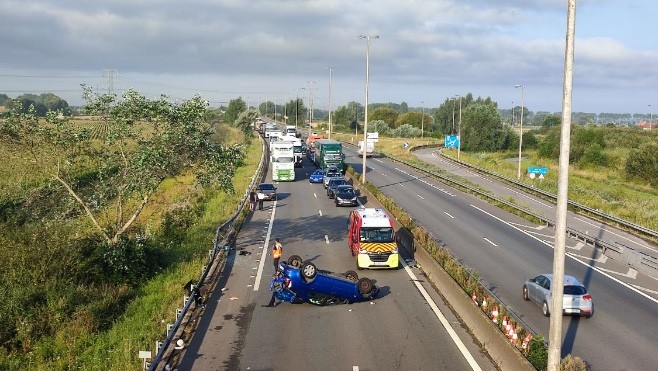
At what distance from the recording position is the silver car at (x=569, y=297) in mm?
18297

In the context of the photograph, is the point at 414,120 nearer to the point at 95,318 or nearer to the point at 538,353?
the point at 95,318

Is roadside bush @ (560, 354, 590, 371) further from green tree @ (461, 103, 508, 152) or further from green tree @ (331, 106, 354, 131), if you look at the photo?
green tree @ (331, 106, 354, 131)

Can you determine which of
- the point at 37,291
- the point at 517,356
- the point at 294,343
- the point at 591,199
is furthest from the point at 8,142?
the point at 591,199

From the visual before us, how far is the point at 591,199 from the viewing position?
4772cm

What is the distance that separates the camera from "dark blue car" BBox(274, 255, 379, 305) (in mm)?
18688

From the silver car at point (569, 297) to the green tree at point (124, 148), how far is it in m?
12.1

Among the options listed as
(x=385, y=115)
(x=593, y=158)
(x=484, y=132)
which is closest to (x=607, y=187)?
(x=593, y=158)

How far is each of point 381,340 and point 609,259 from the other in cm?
1658

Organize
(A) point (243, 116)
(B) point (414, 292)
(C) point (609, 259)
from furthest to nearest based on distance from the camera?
(A) point (243, 116) → (C) point (609, 259) → (B) point (414, 292)

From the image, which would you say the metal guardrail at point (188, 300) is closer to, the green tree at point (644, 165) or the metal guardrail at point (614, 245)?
the metal guardrail at point (614, 245)

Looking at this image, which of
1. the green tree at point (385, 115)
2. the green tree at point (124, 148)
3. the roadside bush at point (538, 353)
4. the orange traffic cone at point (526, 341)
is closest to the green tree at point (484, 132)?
the green tree at point (385, 115)

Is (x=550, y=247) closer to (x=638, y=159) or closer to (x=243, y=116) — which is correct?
(x=638, y=159)

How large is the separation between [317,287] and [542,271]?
35.4ft

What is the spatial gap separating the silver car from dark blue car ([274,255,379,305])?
17.6 feet
